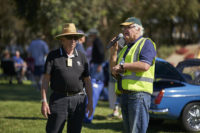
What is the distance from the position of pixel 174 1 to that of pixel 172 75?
24.4 meters

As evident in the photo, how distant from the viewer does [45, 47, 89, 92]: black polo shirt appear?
16.2ft

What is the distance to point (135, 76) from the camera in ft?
16.0

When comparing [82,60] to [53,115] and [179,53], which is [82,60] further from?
[179,53]

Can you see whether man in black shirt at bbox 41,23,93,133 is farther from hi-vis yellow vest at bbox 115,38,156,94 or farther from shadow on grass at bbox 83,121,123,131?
shadow on grass at bbox 83,121,123,131

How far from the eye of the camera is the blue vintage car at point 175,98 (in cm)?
756

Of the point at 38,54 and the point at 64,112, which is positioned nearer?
the point at 64,112

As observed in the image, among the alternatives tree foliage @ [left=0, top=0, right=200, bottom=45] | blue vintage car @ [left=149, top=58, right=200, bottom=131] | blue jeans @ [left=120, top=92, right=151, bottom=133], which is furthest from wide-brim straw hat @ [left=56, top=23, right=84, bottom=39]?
blue vintage car @ [left=149, top=58, right=200, bottom=131]

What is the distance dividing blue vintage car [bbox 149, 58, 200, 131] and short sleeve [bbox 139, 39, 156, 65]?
2835 millimetres

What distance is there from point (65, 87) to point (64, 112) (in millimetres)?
318

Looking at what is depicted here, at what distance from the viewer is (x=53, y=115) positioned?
4906 millimetres

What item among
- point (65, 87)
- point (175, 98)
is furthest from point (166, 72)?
point (65, 87)

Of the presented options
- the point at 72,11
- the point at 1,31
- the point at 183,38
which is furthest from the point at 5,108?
the point at 183,38

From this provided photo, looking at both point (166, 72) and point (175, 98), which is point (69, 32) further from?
point (166, 72)

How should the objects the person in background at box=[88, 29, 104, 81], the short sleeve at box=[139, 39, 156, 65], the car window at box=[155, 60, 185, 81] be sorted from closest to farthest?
1. the short sleeve at box=[139, 39, 156, 65]
2. the car window at box=[155, 60, 185, 81]
3. the person in background at box=[88, 29, 104, 81]
